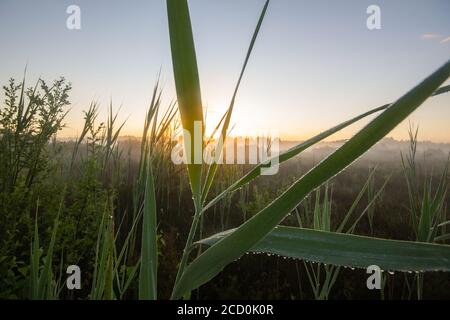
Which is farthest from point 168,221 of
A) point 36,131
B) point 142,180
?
point 142,180

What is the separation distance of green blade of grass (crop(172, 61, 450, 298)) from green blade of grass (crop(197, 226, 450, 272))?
0.25 feet

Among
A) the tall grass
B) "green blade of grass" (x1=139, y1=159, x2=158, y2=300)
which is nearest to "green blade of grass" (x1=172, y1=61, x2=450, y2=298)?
the tall grass

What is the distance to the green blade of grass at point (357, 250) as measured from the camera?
36 cm

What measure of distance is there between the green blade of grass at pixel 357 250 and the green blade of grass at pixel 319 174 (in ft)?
0.25

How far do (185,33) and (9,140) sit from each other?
1.66m

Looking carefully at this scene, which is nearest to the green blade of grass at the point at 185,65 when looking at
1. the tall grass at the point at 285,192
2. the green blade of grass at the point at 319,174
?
the tall grass at the point at 285,192

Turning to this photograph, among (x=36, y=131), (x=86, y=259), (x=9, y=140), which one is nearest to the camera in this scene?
(x=9, y=140)

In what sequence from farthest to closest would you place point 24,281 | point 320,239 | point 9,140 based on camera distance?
point 9,140, point 24,281, point 320,239

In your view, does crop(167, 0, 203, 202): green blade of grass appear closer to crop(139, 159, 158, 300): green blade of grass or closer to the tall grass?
the tall grass

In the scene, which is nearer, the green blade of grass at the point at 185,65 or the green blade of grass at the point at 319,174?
the green blade of grass at the point at 319,174

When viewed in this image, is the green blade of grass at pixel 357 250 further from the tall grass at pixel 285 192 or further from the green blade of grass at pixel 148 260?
the green blade of grass at pixel 148 260

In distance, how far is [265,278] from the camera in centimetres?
238

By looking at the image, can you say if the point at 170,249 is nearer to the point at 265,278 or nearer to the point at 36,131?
the point at 265,278
